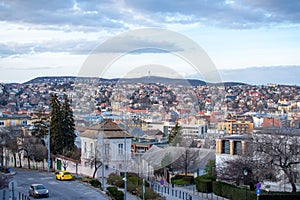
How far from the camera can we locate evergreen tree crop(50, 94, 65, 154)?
1766 inches

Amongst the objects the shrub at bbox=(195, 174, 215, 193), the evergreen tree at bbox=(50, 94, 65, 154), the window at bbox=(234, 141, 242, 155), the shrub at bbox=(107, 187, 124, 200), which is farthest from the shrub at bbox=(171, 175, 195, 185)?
the evergreen tree at bbox=(50, 94, 65, 154)

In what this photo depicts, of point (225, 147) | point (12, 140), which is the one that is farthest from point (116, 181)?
point (12, 140)

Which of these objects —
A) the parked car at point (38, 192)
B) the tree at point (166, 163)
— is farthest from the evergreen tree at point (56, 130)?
the parked car at point (38, 192)

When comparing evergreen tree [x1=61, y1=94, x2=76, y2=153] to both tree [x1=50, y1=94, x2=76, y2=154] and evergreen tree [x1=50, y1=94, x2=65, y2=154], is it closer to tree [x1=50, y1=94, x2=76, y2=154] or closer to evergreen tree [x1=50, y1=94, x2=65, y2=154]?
tree [x1=50, y1=94, x2=76, y2=154]

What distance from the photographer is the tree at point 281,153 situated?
2673 cm

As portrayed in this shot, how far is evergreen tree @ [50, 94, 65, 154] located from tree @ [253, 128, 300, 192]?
70.2ft

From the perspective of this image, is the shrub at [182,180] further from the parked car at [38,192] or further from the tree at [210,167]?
the parked car at [38,192]

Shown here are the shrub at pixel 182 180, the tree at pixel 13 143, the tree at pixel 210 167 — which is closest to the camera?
the tree at pixel 210 167

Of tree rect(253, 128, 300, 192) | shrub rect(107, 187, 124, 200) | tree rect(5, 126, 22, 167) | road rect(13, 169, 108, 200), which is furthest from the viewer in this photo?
tree rect(5, 126, 22, 167)

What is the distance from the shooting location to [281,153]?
26.8 meters

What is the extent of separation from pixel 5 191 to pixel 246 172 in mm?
12265

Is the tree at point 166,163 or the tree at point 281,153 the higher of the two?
the tree at point 281,153

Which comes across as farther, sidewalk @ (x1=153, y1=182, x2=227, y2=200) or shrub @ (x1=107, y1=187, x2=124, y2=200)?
sidewalk @ (x1=153, y1=182, x2=227, y2=200)

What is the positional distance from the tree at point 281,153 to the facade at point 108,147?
9.50 metres
